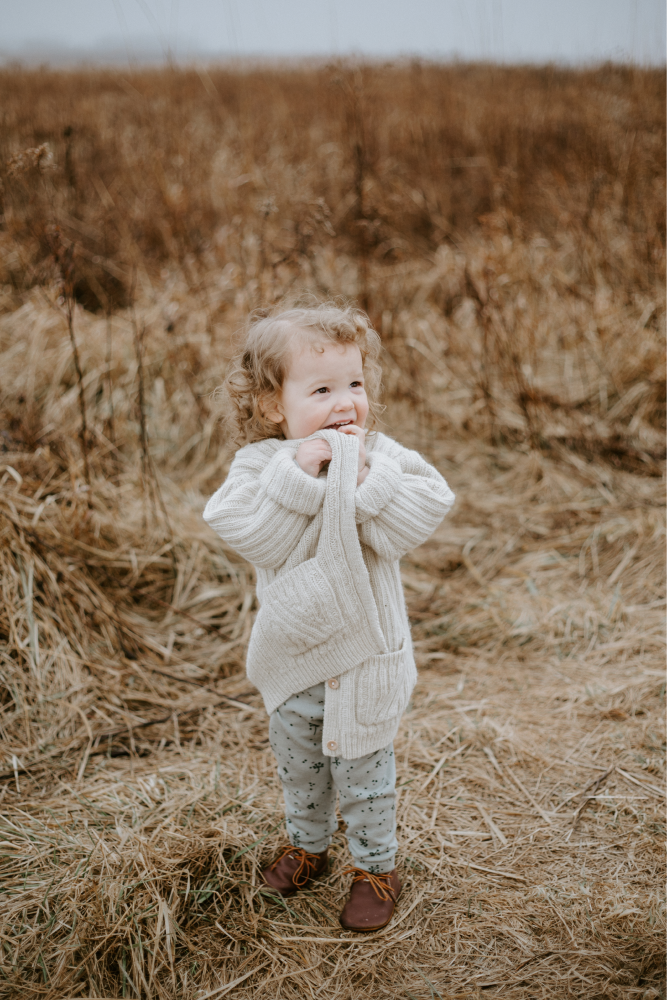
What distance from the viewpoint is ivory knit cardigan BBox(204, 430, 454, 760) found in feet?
4.79

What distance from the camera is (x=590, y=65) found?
537 centimetres

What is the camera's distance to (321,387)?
1.53 metres

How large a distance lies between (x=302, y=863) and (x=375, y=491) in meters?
0.98

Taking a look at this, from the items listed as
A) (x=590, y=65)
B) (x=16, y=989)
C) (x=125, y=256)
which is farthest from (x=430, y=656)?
(x=590, y=65)

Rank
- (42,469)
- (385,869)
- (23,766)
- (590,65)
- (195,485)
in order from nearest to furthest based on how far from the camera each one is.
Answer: (385,869)
(23,766)
(42,469)
(195,485)
(590,65)

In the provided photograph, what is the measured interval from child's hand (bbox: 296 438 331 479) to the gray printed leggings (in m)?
0.49

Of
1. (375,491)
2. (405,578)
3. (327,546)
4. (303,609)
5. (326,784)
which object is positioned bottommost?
(405,578)

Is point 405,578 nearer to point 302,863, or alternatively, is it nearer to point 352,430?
point 302,863

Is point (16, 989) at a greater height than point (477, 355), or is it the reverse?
point (477, 355)

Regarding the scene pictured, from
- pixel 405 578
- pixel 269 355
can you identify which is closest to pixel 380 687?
pixel 269 355

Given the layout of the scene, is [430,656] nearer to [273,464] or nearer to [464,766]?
[464,766]

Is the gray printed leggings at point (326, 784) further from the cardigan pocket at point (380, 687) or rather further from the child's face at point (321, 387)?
the child's face at point (321, 387)

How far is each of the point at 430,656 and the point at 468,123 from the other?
17.3ft

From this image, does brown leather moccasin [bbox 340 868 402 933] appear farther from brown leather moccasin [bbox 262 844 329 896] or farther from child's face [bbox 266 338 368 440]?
child's face [bbox 266 338 368 440]
